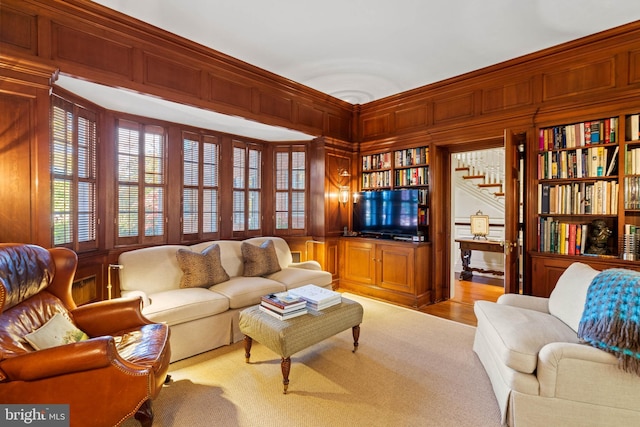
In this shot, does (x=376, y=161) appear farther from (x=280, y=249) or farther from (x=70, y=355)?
(x=70, y=355)

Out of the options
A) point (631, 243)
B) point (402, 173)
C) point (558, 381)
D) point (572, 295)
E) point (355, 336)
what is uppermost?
point (402, 173)

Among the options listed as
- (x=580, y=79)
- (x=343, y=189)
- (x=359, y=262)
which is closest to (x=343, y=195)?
(x=343, y=189)

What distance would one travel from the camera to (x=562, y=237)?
3.22m

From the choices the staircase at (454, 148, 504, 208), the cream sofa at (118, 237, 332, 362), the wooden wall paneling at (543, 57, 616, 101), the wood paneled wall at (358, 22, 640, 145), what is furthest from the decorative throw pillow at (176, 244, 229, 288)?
the staircase at (454, 148, 504, 208)

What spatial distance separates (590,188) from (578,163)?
28 cm

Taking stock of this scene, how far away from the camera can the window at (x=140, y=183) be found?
347 centimetres

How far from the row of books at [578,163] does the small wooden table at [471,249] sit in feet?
7.21

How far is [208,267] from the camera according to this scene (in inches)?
130

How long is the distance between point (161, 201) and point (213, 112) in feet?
4.29

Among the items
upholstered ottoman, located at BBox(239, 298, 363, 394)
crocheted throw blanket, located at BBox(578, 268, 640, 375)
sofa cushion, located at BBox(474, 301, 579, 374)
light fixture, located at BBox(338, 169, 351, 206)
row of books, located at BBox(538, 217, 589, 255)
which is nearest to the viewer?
crocheted throw blanket, located at BBox(578, 268, 640, 375)

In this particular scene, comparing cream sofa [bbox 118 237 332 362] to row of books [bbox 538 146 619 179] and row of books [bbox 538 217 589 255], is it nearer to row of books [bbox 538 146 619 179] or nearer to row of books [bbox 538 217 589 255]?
row of books [bbox 538 217 589 255]

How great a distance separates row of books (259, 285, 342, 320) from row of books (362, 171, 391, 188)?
255 centimetres

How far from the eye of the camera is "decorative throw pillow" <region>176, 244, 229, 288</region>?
10.4 ft

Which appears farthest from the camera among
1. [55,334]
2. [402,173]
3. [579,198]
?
[402,173]
